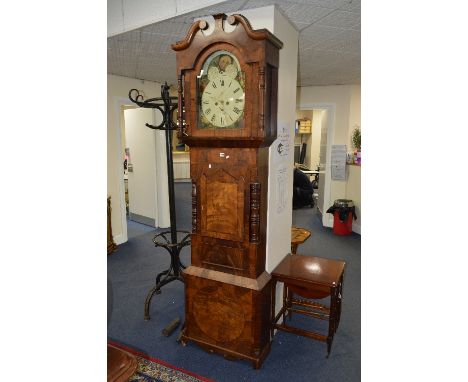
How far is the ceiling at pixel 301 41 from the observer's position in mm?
1973

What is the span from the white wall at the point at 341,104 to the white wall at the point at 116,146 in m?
2.50

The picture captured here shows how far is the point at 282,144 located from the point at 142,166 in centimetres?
353

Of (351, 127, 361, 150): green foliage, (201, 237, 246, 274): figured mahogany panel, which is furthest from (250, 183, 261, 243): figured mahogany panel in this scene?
(351, 127, 361, 150): green foliage

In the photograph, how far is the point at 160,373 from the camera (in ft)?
7.11

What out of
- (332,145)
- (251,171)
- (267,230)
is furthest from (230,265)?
(332,145)

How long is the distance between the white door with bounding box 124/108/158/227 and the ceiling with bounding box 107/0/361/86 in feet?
3.08

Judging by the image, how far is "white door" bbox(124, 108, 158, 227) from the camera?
5.15 meters

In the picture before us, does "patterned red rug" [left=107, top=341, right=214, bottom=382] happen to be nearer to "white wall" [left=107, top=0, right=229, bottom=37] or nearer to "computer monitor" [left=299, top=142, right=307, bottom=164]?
"white wall" [left=107, top=0, right=229, bottom=37]

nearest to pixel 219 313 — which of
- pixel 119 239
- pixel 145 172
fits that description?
pixel 119 239

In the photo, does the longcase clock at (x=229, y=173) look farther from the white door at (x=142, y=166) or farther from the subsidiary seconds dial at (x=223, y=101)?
the white door at (x=142, y=166)

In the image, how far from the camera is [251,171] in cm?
199
